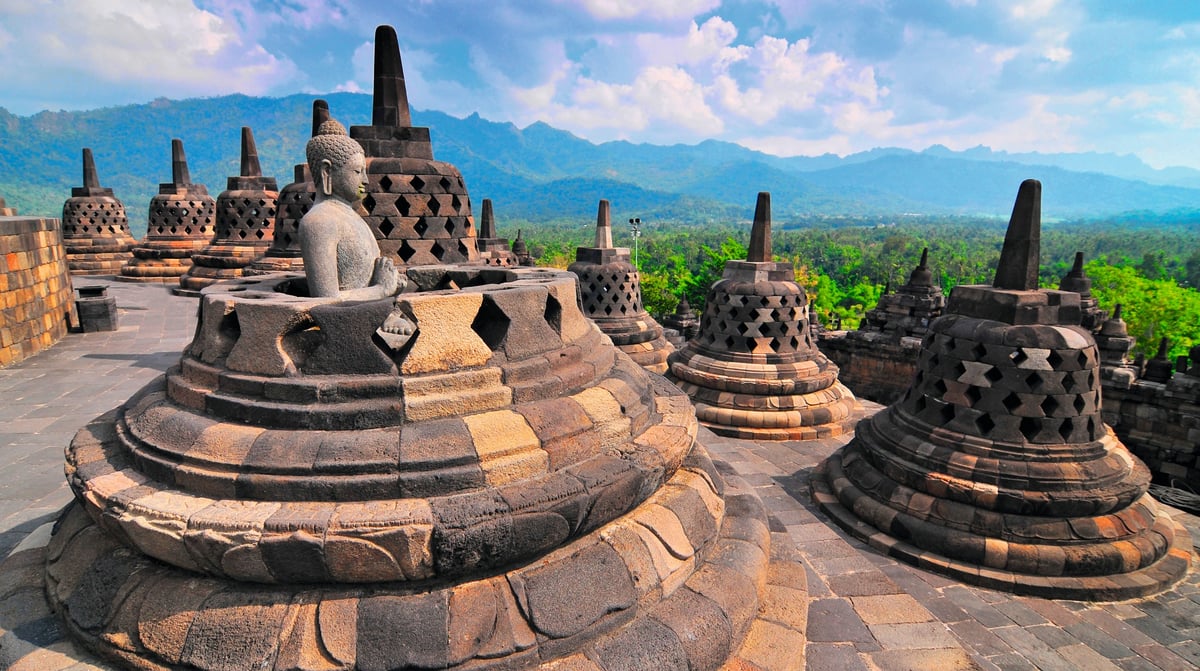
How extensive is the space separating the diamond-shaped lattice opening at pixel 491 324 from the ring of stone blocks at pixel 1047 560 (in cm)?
426

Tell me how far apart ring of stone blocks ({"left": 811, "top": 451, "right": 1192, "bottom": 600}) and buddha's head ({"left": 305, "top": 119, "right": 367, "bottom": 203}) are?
5275mm

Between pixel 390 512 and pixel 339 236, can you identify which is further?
pixel 339 236

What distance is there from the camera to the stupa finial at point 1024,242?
5.40 meters

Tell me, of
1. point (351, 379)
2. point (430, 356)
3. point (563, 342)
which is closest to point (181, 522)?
point (351, 379)

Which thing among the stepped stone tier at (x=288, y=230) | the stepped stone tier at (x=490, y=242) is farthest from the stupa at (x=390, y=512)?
the stepped stone tier at (x=490, y=242)

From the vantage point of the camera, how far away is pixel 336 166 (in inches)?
138

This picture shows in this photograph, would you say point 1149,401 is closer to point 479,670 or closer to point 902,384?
point 902,384

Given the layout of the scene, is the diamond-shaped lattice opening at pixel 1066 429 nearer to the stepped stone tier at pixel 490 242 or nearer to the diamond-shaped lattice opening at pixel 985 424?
the diamond-shaped lattice opening at pixel 985 424

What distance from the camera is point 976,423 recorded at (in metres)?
5.32

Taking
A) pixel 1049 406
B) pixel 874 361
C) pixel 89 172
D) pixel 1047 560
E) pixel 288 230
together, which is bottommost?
pixel 874 361

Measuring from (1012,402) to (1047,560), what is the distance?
1.33m

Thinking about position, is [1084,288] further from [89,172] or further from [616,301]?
[89,172]

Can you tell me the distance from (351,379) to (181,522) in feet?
2.79

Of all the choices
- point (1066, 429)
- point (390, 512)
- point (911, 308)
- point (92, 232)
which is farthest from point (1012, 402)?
point (92, 232)
